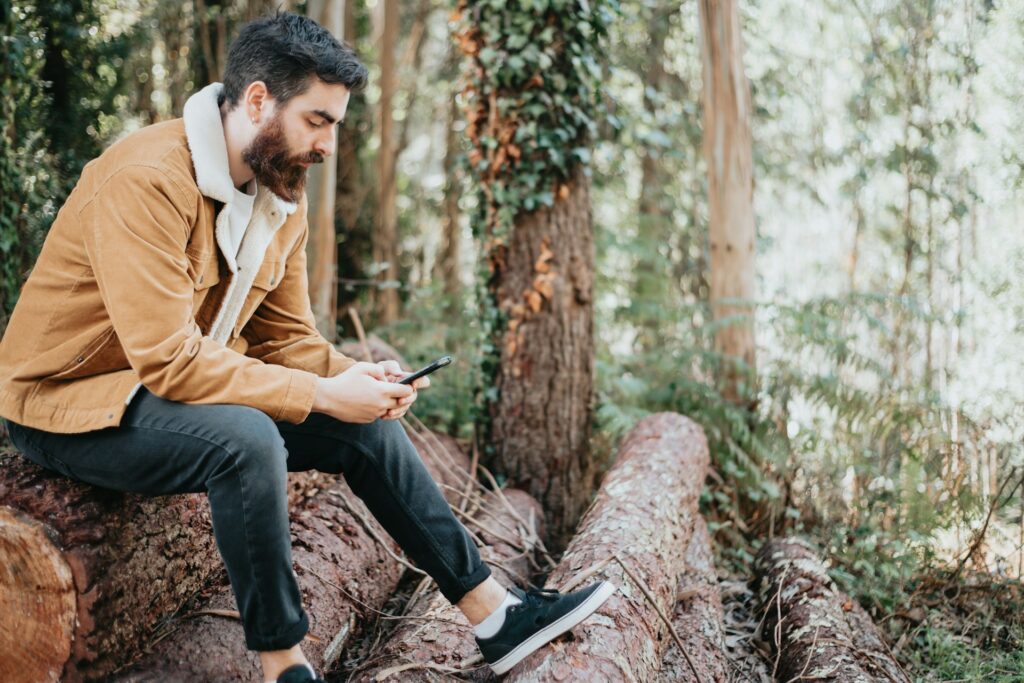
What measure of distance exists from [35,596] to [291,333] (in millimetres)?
1061

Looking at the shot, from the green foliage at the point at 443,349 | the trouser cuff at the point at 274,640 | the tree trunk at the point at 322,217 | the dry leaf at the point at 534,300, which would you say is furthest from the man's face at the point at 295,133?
the tree trunk at the point at 322,217

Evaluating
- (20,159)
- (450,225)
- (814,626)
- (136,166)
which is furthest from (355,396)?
(450,225)

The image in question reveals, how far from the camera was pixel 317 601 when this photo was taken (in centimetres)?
262

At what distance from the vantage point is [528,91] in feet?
13.4

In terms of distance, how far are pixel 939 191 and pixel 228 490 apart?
6964mm

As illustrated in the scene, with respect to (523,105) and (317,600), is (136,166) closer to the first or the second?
(317,600)

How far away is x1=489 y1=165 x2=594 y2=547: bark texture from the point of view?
4.17 metres

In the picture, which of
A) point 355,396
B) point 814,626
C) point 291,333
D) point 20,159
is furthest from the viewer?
point 20,159

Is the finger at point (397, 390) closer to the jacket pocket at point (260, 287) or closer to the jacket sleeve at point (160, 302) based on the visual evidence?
the jacket sleeve at point (160, 302)

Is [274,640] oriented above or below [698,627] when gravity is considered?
above

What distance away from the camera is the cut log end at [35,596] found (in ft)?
6.36

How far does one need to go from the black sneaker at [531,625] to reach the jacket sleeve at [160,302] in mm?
860

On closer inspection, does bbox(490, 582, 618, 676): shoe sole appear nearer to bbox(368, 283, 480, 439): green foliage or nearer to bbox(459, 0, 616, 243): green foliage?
bbox(368, 283, 480, 439): green foliage

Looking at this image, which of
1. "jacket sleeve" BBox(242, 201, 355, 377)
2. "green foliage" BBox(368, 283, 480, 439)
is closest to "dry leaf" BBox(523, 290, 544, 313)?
"green foliage" BBox(368, 283, 480, 439)
